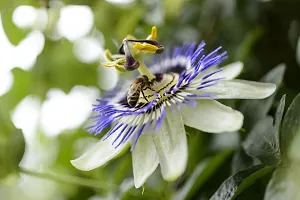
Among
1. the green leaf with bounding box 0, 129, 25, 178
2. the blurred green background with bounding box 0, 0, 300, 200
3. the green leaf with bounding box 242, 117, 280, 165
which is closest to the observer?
the green leaf with bounding box 242, 117, 280, 165

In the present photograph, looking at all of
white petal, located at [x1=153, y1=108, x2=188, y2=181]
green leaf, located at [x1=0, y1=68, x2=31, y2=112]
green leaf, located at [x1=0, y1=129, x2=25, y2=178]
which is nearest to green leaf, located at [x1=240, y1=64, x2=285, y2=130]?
white petal, located at [x1=153, y1=108, x2=188, y2=181]

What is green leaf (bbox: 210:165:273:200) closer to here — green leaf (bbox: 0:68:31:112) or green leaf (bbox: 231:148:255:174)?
green leaf (bbox: 231:148:255:174)

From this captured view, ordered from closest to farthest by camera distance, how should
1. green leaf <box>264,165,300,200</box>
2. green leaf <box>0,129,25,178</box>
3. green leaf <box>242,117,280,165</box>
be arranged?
green leaf <box>264,165,300,200</box> < green leaf <box>242,117,280,165</box> < green leaf <box>0,129,25,178</box>

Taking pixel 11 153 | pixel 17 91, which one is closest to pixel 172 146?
pixel 11 153

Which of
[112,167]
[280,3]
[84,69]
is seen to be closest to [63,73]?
[84,69]

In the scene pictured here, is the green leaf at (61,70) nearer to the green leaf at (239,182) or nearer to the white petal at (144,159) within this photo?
the white petal at (144,159)

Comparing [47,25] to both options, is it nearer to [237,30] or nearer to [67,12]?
[67,12]

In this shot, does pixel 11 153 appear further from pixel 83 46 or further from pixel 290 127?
pixel 290 127
